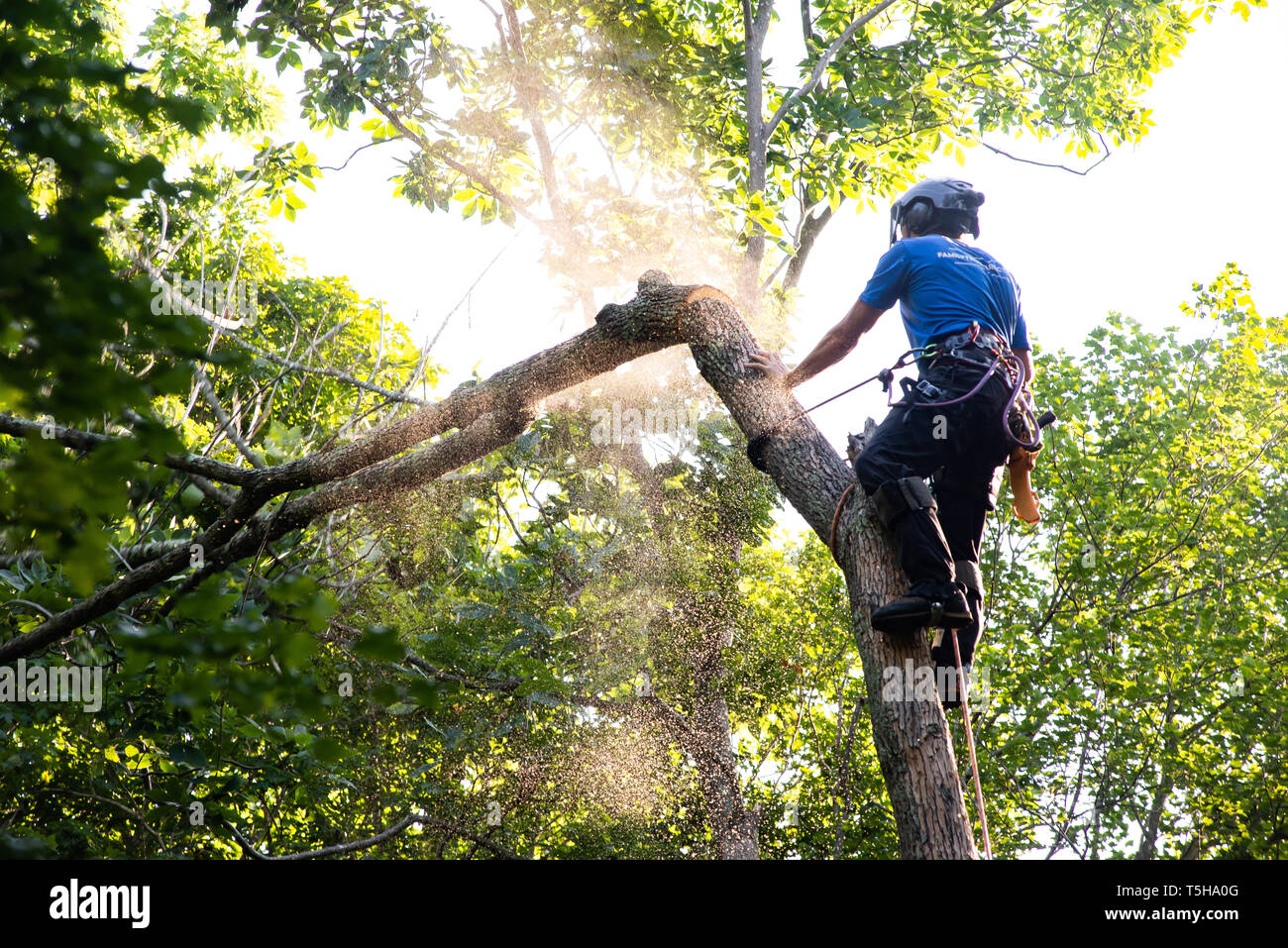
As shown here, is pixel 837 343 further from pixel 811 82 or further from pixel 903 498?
pixel 811 82

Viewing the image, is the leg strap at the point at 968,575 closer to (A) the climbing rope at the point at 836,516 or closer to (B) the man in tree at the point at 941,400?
(B) the man in tree at the point at 941,400

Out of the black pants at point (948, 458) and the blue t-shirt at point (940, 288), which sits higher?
the blue t-shirt at point (940, 288)

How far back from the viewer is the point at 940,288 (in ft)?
11.0

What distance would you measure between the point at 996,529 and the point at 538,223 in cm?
714

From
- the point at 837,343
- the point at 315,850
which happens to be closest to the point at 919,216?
the point at 837,343

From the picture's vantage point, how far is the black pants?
2.80 meters

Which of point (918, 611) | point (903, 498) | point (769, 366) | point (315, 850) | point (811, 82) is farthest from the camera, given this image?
point (811, 82)

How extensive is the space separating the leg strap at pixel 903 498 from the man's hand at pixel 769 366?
97 centimetres

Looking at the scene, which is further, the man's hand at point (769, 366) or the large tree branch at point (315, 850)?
the large tree branch at point (315, 850)

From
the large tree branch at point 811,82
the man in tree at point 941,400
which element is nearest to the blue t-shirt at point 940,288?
the man in tree at point 941,400

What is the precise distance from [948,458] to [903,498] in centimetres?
43

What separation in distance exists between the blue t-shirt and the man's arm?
0.05 meters

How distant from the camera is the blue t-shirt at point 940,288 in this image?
3.32 meters
